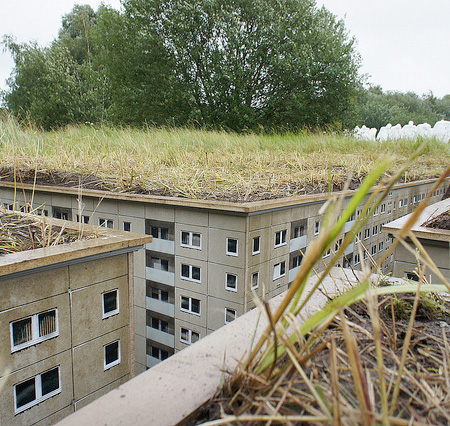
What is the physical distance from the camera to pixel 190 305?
411 centimetres

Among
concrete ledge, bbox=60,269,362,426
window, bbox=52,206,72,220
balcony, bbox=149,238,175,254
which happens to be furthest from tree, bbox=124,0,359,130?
concrete ledge, bbox=60,269,362,426

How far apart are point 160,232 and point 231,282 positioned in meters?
0.98

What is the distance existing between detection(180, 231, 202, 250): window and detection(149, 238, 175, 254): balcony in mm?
138

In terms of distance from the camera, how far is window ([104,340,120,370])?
2.66 m

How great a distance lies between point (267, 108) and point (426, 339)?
47.1 feet

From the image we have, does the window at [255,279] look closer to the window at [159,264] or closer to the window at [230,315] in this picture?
the window at [230,315]

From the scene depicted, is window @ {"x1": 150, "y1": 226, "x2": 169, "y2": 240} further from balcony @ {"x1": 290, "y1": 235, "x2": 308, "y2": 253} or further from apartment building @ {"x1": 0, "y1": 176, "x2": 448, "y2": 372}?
balcony @ {"x1": 290, "y1": 235, "x2": 308, "y2": 253}

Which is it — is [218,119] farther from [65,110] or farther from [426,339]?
[426,339]

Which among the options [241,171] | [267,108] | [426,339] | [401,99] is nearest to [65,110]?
[267,108]

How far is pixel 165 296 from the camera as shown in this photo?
4250 mm

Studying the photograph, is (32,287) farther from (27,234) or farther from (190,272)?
(190,272)

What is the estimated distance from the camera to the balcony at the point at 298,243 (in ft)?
14.2

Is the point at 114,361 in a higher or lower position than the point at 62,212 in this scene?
lower

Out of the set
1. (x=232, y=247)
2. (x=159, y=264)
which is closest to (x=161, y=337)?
(x=159, y=264)
